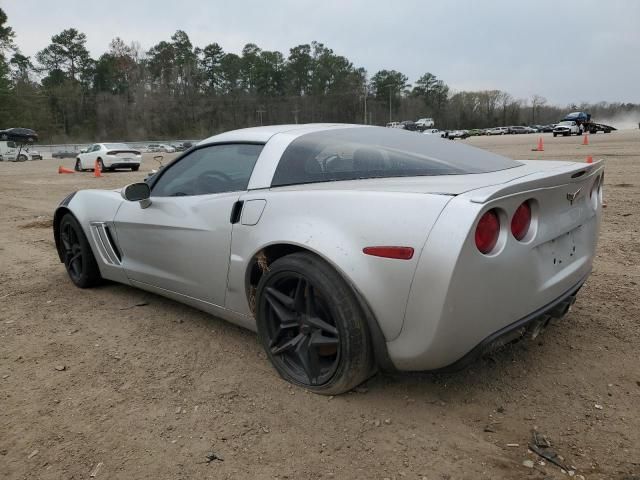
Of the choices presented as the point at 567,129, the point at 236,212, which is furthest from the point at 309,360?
the point at 567,129

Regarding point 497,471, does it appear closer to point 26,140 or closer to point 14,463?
point 14,463

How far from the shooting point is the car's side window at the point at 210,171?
3.06 metres

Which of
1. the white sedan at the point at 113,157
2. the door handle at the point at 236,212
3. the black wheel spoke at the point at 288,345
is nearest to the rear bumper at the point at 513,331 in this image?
the black wheel spoke at the point at 288,345

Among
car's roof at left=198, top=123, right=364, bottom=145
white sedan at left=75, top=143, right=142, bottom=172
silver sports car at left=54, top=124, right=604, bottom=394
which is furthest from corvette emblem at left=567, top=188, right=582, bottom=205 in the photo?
white sedan at left=75, top=143, right=142, bottom=172

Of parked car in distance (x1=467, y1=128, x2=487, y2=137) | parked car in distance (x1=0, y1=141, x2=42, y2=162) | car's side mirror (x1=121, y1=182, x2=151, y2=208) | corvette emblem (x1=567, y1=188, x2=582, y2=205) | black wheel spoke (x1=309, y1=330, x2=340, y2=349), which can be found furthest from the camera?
parked car in distance (x1=467, y1=128, x2=487, y2=137)

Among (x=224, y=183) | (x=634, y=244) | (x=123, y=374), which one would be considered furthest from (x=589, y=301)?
(x=123, y=374)

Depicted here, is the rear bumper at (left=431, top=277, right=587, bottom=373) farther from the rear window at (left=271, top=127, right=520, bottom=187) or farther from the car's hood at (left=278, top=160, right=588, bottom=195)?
the rear window at (left=271, top=127, right=520, bottom=187)

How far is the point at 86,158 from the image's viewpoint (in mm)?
22734

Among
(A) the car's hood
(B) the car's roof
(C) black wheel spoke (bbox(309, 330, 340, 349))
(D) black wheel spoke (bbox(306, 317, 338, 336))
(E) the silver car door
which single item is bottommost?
(C) black wheel spoke (bbox(309, 330, 340, 349))

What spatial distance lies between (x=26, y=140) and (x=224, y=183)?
142ft

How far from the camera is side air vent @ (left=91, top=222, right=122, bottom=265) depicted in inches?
155

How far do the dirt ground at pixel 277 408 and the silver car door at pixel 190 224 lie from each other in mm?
404

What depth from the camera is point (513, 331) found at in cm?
225

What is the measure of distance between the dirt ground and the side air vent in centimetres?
48
